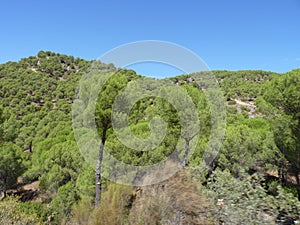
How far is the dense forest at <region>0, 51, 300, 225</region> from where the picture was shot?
3857mm

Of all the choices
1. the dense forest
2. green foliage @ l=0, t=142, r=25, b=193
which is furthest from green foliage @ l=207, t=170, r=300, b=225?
green foliage @ l=0, t=142, r=25, b=193

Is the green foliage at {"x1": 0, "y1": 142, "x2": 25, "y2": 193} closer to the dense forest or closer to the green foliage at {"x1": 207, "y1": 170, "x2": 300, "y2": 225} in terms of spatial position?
the dense forest

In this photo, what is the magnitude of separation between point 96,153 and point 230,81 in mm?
46240

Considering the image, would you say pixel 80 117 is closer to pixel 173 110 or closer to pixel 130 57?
pixel 130 57

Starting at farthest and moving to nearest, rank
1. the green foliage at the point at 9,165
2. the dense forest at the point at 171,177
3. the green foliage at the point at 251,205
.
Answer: the green foliage at the point at 9,165 → the dense forest at the point at 171,177 → the green foliage at the point at 251,205

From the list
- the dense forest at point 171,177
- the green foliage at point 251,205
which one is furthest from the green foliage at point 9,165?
the green foliage at point 251,205

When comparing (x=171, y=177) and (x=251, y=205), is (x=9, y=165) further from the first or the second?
(x=251, y=205)

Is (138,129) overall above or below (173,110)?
below

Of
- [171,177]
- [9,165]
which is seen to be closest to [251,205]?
[171,177]

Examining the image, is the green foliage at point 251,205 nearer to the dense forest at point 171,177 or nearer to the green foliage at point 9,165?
the dense forest at point 171,177

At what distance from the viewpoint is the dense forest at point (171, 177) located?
3.86m

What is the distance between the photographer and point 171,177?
5125mm

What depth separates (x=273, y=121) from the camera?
36.4ft

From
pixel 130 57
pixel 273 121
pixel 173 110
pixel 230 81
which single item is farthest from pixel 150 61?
pixel 230 81
